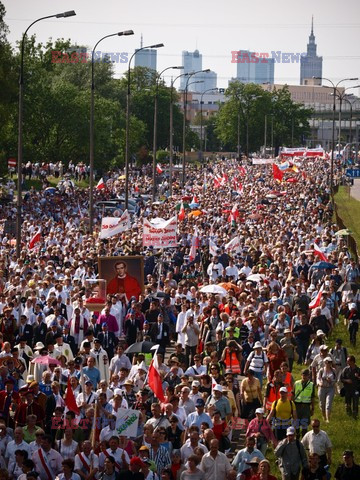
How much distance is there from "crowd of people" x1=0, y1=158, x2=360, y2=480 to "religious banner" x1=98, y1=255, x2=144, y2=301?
0.29 ft

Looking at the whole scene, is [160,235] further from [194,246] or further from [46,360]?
[46,360]

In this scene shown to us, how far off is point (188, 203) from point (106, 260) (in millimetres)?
29993

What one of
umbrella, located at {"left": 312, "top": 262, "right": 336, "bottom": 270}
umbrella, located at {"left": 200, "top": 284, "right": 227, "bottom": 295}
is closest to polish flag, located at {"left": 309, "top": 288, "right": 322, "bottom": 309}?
umbrella, located at {"left": 200, "top": 284, "right": 227, "bottom": 295}

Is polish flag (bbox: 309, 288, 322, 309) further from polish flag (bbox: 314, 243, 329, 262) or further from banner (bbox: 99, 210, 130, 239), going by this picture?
banner (bbox: 99, 210, 130, 239)

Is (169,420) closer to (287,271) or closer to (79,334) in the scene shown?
(79,334)

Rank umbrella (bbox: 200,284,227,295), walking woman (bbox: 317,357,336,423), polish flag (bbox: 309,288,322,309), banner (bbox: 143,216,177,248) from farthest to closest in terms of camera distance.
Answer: banner (bbox: 143,216,177,248) → umbrella (bbox: 200,284,227,295) → polish flag (bbox: 309,288,322,309) → walking woman (bbox: 317,357,336,423)

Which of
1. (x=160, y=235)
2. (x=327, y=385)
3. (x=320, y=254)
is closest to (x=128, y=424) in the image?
(x=327, y=385)

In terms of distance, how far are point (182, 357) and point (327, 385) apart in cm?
259

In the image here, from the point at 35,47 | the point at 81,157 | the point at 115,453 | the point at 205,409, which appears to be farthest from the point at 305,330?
the point at 35,47

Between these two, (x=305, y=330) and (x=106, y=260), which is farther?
(x=106, y=260)

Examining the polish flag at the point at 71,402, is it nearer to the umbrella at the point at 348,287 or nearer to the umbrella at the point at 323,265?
the umbrella at the point at 348,287

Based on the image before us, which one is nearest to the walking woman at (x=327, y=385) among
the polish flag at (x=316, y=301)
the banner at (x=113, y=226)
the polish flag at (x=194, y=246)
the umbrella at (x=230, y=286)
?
the polish flag at (x=316, y=301)

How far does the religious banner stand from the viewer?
1090 inches

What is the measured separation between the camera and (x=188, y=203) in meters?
57.7
